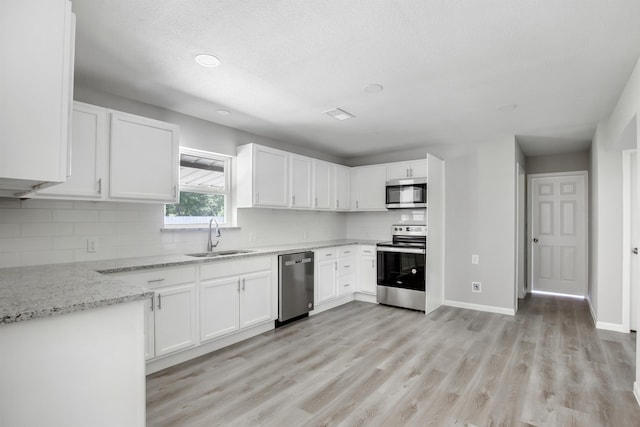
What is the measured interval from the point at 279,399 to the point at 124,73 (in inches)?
105

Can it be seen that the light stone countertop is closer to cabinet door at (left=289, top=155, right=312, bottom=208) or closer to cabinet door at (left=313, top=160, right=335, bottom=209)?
cabinet door at (left=289, top=155, right=312, bottom=208)

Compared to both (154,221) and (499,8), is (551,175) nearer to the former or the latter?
(499,8)

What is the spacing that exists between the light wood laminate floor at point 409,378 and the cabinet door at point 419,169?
2.04m

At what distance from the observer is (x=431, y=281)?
4480mm

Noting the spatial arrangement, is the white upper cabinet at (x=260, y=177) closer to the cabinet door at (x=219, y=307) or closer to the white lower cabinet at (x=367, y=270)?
the cabinet door at (x=219, y=307)

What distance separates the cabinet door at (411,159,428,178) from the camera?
4770 millimetres

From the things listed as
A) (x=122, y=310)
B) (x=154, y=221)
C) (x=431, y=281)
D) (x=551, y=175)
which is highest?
(x=551, y=175)

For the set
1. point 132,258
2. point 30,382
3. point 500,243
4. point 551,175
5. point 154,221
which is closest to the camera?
point 30,382

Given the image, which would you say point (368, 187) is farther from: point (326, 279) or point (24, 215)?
point (24, 215)

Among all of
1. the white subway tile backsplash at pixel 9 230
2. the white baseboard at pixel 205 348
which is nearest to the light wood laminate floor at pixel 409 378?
the white baseboard at pixel 205 348

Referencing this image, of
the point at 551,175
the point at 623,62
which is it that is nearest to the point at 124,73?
the point at 623,62

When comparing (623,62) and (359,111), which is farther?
(359,111)

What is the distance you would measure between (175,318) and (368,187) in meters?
3.43

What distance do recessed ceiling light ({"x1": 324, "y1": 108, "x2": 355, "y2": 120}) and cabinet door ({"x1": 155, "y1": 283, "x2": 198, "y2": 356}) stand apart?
2.13 meters
